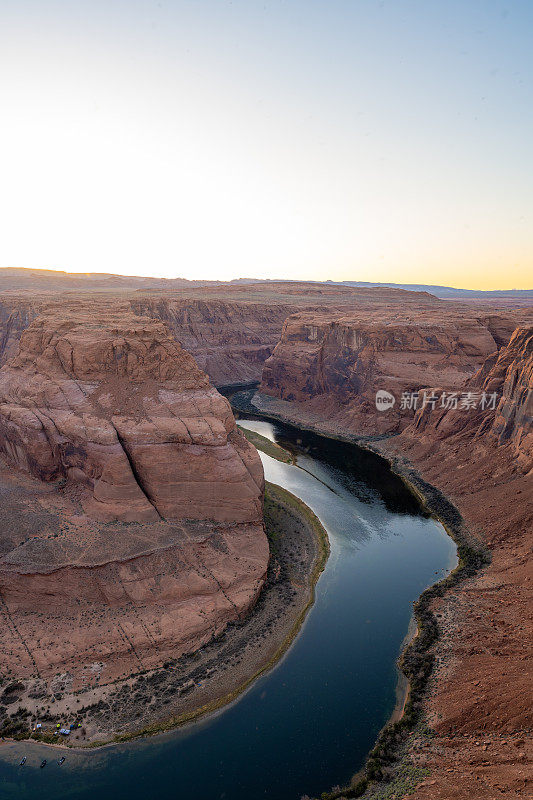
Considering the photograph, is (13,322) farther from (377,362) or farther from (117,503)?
(117,503)

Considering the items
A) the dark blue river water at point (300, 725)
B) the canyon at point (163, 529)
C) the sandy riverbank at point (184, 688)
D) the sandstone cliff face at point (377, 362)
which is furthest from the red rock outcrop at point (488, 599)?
the sandy riverbank at point (184, 688)

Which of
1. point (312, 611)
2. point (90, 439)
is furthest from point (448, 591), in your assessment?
point (90, 439)

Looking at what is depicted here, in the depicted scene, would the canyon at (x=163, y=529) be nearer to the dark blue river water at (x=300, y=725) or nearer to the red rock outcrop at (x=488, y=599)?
the red rock outcrop at (x=488, y=599)

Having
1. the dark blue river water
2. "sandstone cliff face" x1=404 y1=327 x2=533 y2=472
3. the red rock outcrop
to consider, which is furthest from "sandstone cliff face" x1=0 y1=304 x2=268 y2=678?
"sandstone cliff face" x1=404 y1=327 x2=533 y2=472

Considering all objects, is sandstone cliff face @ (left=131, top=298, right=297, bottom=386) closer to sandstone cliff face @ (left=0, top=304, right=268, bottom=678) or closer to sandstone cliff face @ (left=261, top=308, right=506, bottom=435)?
sandstone cliff face @ (left=261, top=308, right=506, bottom=435)

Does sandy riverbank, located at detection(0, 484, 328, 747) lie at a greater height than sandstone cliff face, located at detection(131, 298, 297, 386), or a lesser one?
lesser

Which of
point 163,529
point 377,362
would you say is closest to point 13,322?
point 377,362

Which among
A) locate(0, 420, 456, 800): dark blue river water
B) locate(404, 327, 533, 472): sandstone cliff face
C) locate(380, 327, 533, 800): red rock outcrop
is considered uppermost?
locate(404, 327, 533, 472): sandstone cliff face
